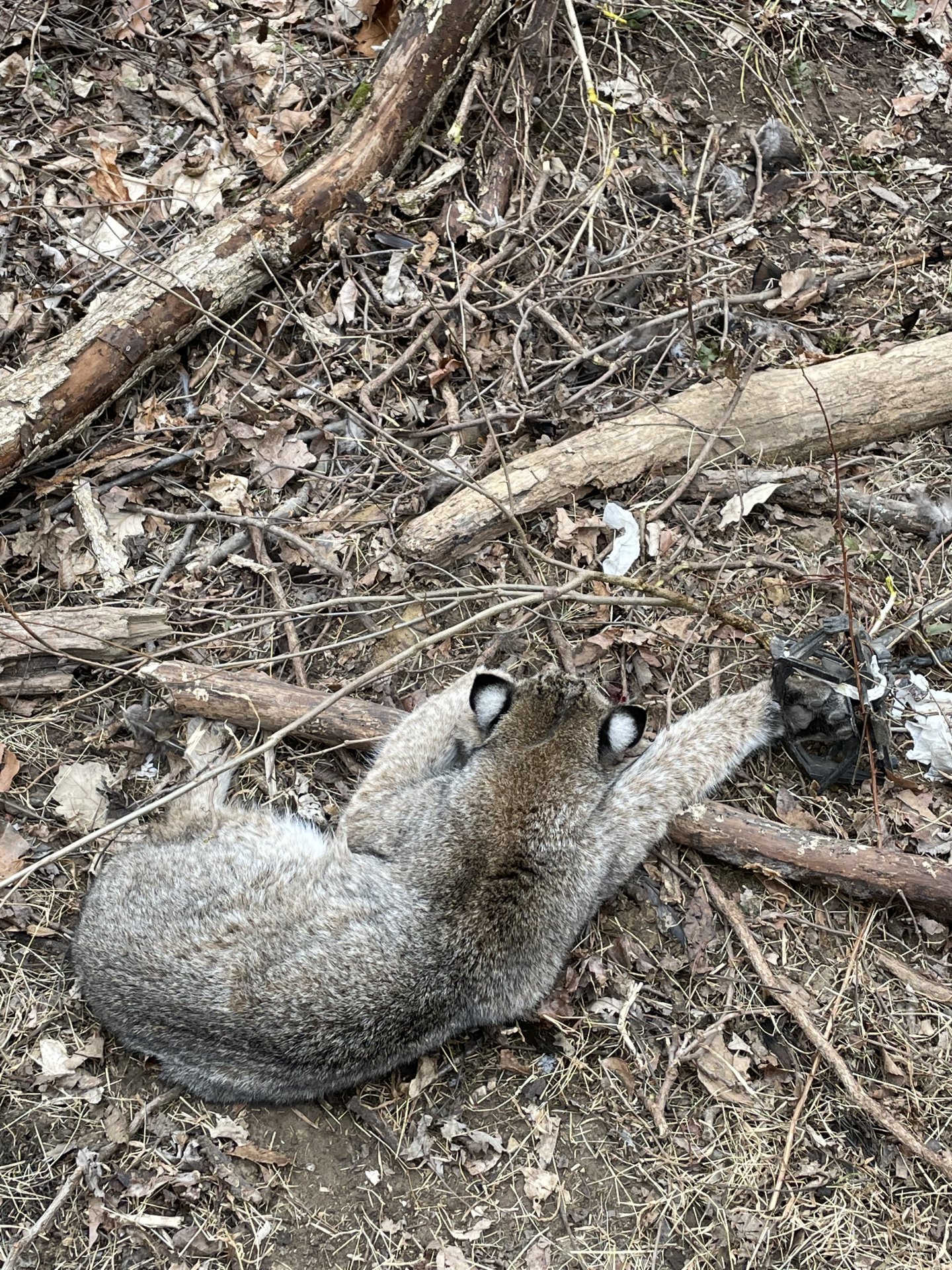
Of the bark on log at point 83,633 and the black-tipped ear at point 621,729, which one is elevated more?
the bark on log at point 83,633

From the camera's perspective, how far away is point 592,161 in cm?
703

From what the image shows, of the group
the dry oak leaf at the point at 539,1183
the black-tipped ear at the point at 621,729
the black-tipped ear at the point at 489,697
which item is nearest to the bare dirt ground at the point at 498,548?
the dry oak leaf at the point at 539,1183

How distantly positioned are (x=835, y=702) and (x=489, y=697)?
1910 millimetres

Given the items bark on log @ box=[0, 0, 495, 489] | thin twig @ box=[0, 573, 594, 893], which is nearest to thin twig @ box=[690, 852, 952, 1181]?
thin twig @ box=[0, 573, 594, 893]

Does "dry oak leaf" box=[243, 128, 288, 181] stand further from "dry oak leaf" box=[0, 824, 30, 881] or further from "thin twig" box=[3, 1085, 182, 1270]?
"thin twig" box=[3, 1085, 182, 1270]

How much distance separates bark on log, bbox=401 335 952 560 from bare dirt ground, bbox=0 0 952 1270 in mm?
170

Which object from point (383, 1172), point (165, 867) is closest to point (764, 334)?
point (165, 867)

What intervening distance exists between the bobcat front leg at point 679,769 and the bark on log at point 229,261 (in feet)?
12.8

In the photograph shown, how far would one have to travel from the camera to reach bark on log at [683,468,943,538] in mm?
6059

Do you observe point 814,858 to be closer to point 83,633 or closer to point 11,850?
point 83,633

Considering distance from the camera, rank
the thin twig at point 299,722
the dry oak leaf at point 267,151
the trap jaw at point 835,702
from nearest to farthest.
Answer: the thin twig at point 299,722
the trap jaw at point 835,702
the dry oak leaf at point 267,151

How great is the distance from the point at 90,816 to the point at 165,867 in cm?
77

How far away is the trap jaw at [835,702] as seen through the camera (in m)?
5.25

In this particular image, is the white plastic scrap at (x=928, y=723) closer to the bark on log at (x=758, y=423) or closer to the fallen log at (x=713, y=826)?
the fallen log at (x=713, y=826)
